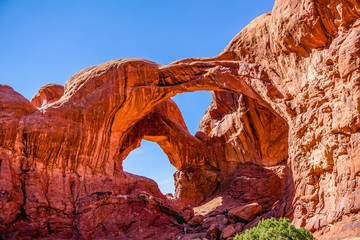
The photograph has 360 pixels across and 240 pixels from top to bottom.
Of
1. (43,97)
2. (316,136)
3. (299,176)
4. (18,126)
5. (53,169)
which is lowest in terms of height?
(299,176)

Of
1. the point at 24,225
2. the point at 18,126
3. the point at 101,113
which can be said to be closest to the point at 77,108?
the point at 101,113

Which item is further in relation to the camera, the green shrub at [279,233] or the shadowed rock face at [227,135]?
the shadowed rock face at [227,135]

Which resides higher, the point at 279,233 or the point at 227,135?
the point at 227,135

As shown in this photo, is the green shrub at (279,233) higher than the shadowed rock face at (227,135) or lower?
lower

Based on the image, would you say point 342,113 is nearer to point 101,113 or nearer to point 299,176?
point 299,176

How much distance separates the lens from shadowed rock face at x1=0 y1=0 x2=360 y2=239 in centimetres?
1359

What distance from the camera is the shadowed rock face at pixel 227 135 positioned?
1359 centimetres

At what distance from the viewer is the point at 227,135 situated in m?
28.8

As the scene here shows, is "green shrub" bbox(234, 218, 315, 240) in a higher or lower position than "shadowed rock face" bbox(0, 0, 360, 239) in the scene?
lower

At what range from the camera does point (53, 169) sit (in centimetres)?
1981

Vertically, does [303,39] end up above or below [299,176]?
above

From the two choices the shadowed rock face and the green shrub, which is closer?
the green shrub

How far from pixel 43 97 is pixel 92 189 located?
Result: 13.0 m

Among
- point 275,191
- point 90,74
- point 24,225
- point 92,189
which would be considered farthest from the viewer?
point 275,191
